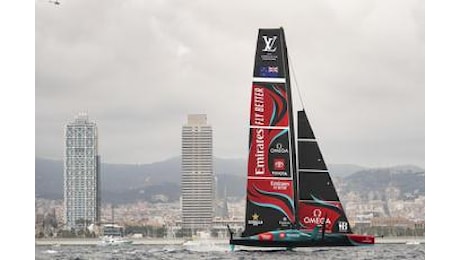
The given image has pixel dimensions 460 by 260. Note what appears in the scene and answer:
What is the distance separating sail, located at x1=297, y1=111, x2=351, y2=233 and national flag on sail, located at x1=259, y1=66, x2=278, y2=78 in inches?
27.2

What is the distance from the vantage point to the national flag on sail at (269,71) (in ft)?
36.1

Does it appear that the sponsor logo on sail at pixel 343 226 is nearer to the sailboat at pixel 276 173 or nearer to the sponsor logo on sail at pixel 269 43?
the sailboat at pixel 276 173

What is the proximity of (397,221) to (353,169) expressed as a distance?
11.6 feet

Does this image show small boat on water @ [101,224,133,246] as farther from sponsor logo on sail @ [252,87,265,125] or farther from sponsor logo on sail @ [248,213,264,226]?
sponsor logo on sail @ [252,87,265,125]

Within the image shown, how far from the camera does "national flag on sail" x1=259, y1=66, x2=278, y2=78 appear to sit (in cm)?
1102

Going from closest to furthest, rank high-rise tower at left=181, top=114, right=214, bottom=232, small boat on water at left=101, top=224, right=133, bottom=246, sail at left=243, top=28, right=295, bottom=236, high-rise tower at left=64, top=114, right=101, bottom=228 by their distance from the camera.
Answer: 1. sail at left=243, top=28, right=295, bottom=236
2. high-rise tower at left=181, top=114, right=214, bottom=232
3. high-rise tower at left=64, top=114, right=101, bottom=228
4. small boat on water at left=101, top=224, right=133, bottom=246

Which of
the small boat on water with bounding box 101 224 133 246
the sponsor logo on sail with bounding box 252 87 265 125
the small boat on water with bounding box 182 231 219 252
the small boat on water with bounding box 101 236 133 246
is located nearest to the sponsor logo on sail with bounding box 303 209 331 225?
the sponsor logo on sail with bounding box 252 87 265 125

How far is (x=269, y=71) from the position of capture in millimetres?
11023

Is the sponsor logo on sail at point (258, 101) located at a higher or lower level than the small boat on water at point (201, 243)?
higher

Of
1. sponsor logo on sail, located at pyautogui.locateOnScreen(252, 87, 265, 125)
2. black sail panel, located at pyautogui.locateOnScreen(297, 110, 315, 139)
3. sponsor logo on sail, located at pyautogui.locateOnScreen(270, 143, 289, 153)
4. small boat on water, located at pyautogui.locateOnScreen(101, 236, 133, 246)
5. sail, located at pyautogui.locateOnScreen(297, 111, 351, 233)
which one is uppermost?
sponsor logo on sail, located at pyautogui.locateOnScreen(252, 87, 265, 125)

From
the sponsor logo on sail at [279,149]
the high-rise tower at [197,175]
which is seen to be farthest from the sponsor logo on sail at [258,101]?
the high-rise tower at [197,175]
